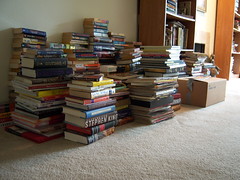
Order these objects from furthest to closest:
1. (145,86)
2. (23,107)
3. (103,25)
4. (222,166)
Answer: (103,25), (145,86), (23,107), (222,166)

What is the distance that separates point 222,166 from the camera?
117 cm

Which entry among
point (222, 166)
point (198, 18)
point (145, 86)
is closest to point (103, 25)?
point (145, 86)

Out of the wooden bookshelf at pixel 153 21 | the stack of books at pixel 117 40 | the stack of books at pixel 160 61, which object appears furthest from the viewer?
the wooden bookshelf at pixel 153 21

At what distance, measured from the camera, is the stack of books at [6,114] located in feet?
5.54

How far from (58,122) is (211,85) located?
61.0 inches

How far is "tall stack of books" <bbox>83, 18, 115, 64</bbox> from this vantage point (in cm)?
209

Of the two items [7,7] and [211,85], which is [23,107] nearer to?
[7,7]

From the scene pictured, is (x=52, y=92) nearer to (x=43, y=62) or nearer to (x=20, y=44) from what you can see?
(x=43, y=62)

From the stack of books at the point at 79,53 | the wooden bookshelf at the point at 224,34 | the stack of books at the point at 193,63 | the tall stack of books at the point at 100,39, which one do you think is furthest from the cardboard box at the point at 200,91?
Result: the wooden bookshelf at the point at 224,34

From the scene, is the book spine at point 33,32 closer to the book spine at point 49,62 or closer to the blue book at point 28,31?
the blue book at point 28,31

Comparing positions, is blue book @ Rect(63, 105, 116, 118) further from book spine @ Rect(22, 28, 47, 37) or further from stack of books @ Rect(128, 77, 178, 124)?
book spine @ Rect(22, 28, 47, 37)

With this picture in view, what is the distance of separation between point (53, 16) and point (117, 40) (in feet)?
2.08

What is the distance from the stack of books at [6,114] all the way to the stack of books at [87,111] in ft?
1.60

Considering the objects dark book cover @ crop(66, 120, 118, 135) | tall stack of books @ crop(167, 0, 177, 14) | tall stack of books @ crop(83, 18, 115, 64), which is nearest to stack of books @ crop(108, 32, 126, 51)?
tall stack of books @ crop(83, 18, 115, 64)
